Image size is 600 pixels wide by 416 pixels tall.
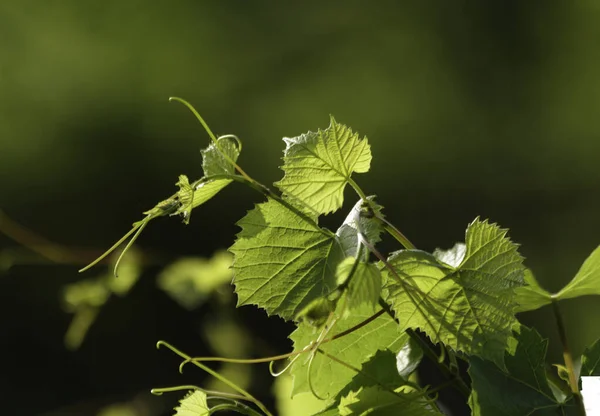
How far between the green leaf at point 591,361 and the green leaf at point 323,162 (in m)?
0.12

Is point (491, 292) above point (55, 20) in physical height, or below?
above

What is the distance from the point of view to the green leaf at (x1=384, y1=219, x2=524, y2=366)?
288 mm

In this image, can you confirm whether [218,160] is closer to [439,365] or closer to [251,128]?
[439,365]

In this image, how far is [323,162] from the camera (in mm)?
332

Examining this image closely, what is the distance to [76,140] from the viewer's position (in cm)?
242

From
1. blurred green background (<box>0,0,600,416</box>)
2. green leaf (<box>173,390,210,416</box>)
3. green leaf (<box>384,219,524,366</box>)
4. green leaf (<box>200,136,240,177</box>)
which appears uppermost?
green leaf (<box>200,136,240,177</box>)

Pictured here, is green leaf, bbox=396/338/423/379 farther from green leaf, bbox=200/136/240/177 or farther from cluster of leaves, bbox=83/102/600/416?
green leaf, bbox=200/136/240/177


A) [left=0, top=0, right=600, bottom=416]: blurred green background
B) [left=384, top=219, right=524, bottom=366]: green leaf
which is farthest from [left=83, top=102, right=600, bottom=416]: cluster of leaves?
[left=0, top=0, right=600, bottom=416]: blurred green background

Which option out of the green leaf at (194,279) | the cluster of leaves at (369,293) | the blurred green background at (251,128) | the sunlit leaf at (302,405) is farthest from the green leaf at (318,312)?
the blurred green background at (251,128)

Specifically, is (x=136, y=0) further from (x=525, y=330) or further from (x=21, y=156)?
(x=525, y=330)

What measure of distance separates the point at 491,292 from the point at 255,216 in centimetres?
9

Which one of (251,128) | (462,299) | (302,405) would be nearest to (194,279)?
(302,405)

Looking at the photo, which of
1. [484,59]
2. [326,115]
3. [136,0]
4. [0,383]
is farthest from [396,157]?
[0,383]

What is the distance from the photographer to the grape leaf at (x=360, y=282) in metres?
0.25
